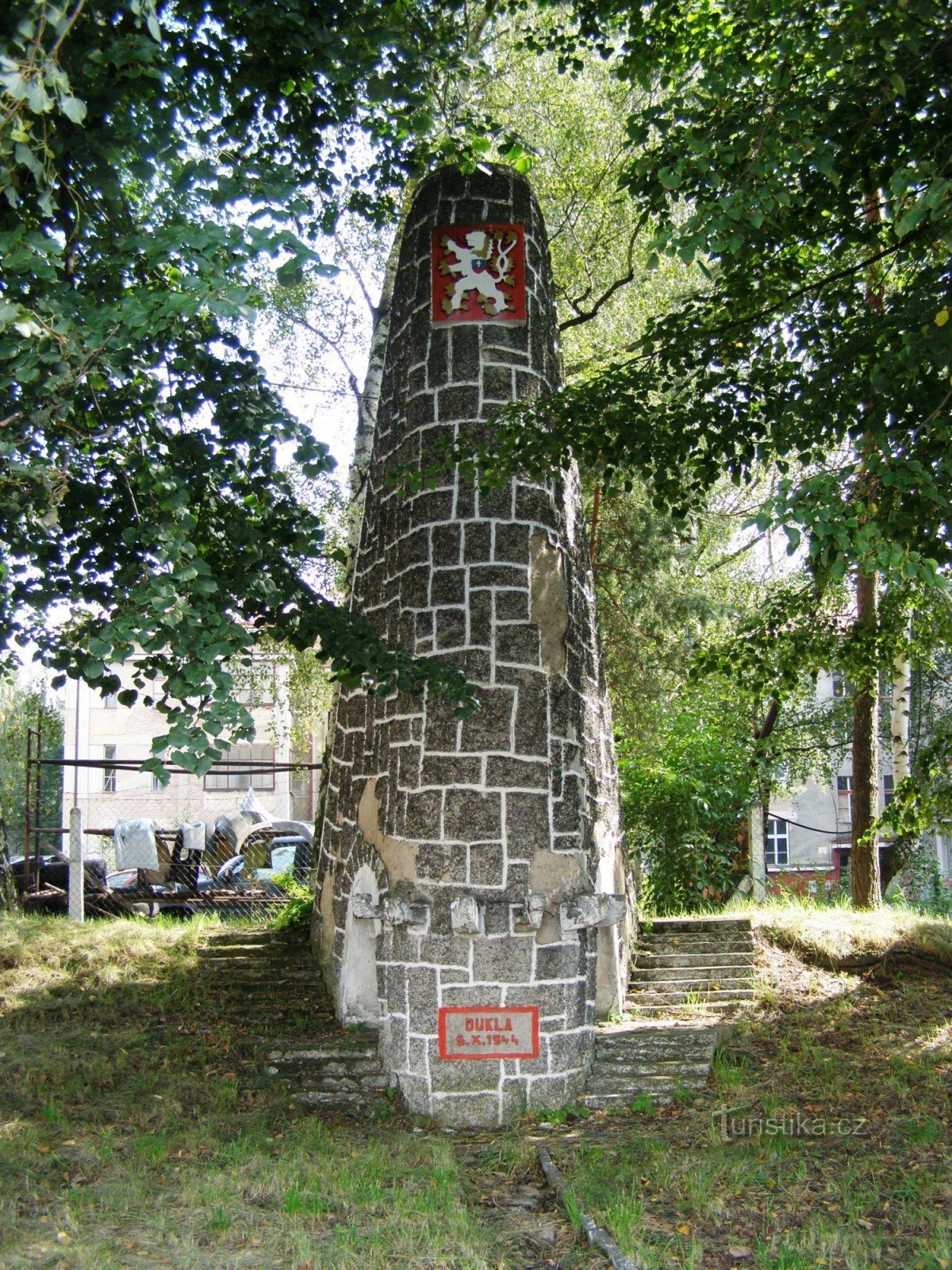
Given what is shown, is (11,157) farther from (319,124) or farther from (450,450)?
(450,450)

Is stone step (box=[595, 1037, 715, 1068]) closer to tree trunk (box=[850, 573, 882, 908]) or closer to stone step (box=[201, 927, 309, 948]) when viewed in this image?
stone step (box=[201, 927, 309, 948])

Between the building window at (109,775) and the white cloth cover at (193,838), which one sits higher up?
the building window at (109,775)

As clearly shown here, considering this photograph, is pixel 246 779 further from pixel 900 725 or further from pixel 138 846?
pixel 900 725

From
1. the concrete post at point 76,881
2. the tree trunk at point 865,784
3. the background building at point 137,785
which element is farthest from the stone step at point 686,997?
the background building at point 137,785

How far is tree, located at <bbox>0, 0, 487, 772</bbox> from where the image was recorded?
4.70m

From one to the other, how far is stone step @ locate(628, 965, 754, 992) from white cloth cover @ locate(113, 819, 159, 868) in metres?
7.31

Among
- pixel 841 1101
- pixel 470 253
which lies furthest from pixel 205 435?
pixel 841 1101

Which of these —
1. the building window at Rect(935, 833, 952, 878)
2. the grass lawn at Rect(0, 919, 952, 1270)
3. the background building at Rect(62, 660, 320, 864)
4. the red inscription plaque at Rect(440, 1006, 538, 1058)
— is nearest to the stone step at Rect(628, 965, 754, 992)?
the grass lawn at Rect(0, 919, 952, 1270)

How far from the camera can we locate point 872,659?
413 inches

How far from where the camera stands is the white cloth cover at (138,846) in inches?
593

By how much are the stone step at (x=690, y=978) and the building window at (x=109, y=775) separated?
21.8 m

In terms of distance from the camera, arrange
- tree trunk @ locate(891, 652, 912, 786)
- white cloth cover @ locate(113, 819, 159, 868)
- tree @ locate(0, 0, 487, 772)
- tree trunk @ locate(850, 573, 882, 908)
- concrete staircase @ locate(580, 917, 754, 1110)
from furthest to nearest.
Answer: white cloth cover @ locate(113, 819, 159, 868), tree trunk @ locate(891, 652, 912, 786), tree trunk @ locate(850, 573, 882, 908), concrete staircase @ locate(580, 917, 754, 1110), tree @ locate(0, 0, 487, 772)

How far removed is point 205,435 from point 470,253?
11.8 feet

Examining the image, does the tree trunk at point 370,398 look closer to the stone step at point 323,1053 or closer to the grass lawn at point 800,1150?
the stone step at point 323,1053
